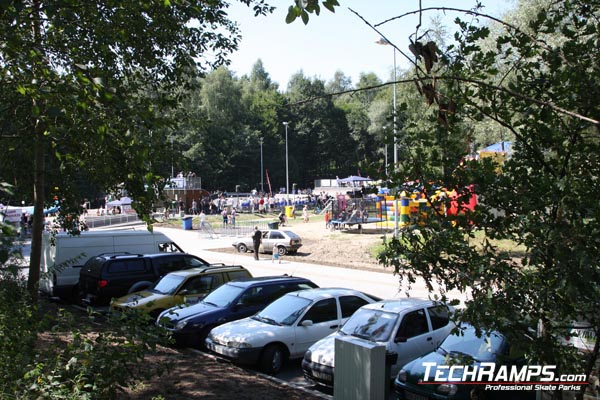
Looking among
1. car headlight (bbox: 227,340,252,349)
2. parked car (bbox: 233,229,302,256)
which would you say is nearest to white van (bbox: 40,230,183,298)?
car headlight (bbox: 227,340,252,349)

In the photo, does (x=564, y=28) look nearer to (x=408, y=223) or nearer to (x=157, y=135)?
(x=408, y=223)

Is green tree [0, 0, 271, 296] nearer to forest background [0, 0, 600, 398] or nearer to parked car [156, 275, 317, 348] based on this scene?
forest background [0, 0, 600, 398]

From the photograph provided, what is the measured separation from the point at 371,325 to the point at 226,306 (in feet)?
12.0

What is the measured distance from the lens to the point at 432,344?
9.30m

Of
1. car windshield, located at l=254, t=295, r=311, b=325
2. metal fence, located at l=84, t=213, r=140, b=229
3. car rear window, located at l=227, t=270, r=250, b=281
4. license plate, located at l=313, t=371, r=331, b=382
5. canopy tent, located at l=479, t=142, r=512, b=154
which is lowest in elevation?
license plate, located at l=313, t=371, r=331, b=382

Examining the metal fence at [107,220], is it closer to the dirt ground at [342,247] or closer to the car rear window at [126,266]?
the dirt ground at [342,247]

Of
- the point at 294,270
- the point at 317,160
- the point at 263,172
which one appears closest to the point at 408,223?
the point at 294,270

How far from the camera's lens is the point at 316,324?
1052 centimetres

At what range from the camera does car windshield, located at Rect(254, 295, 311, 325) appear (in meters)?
10.5

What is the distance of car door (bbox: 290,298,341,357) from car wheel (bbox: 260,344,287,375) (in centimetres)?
22

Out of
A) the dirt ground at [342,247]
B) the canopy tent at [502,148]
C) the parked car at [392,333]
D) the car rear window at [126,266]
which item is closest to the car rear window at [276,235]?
the dirt ground at [342,247]

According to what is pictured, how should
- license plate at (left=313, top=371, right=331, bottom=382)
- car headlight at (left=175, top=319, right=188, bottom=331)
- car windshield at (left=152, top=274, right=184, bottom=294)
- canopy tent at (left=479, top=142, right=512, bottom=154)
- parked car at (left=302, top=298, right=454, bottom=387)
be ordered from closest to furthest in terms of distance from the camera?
canopy tent at (left=479, top=142, right=512, bottom=154), license plate at (left=313, top=371, right=331, bottom=382), parked car at (left=302, top=298, right=454, bottom=387), car headlight at (left=175, top=319, right=188, bottom=331), car windshield at (left=152, top=274, right=184, bottom=294)

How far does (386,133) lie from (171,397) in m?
4.99

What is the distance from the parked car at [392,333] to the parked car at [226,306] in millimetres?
2816
